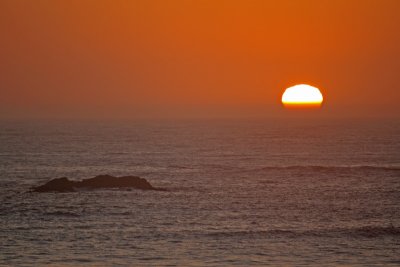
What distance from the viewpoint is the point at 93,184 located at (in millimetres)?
85312

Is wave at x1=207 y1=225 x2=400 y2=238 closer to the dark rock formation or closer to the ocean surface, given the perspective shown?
the ocean surface

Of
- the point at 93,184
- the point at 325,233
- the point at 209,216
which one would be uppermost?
the point at 93,184

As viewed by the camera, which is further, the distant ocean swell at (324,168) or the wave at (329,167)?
the wave at (329,167)

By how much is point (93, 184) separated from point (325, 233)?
33386 millimetres

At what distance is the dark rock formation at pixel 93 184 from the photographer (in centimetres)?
8256

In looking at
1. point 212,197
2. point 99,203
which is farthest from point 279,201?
point 99,203

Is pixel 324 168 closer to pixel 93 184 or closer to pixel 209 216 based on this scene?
pixel 93 184

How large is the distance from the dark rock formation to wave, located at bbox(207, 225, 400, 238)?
27.5m

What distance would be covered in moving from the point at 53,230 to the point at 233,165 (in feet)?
214

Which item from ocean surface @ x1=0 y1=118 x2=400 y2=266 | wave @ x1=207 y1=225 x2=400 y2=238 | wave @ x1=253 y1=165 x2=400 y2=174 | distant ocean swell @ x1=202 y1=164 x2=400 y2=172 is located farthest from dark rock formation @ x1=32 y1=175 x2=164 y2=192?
wave @ x1=253 y1=165 x2=400 y2=174

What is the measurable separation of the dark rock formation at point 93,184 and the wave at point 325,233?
90.3 ft

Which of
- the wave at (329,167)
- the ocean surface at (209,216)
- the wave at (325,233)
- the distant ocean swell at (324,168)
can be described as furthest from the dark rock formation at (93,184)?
the wave at (329,167)

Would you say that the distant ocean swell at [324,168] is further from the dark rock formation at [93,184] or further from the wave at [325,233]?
the wave at [325,233]

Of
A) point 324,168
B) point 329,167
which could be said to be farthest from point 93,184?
point 329,167
